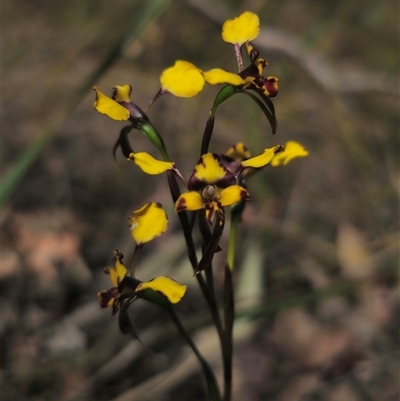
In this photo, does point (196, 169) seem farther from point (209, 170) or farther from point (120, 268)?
point (120, 268)

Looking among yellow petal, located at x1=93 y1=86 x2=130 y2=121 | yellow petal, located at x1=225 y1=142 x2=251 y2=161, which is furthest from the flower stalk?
yellow petal, located at x1=225 y1=142 x2=251 y2=161

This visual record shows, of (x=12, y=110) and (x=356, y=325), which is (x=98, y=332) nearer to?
(x=356, y=325)

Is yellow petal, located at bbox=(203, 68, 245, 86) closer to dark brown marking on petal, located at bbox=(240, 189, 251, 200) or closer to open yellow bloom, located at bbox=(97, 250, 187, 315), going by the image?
dark brown marking on petal, located at bbox=(240, 189, 251, 200)

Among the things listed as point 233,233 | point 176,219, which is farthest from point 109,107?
point 176,219

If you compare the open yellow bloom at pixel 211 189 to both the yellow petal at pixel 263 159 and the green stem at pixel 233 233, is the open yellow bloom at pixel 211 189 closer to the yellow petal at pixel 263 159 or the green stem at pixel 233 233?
the yellow petal at pixel 263 159

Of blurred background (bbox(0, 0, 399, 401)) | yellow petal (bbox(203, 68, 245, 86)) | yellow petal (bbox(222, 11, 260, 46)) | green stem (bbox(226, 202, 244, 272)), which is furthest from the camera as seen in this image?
blurred background (bbox(0, 0, 399, 401))

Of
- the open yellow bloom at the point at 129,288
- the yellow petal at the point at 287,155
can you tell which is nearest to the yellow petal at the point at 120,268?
the open yellow bloom at the point at 129,288
